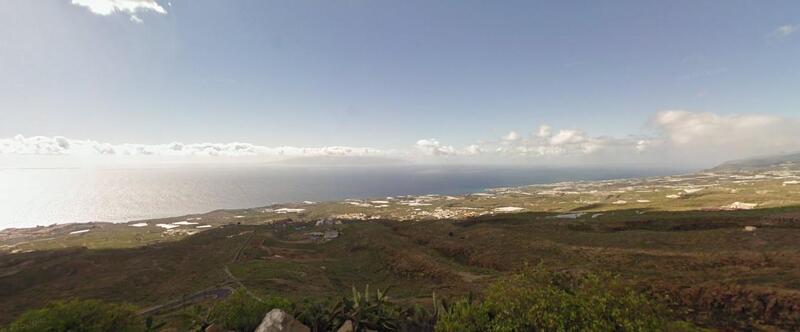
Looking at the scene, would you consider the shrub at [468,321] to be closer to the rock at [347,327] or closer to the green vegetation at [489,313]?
the green vegetation at [489,313]

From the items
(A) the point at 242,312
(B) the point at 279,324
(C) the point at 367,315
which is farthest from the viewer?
(A) the point at 242,312

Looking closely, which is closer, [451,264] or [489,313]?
[489,313]

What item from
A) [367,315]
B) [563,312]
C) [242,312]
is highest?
[563,312]

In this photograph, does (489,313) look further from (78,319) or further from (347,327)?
(78,319)

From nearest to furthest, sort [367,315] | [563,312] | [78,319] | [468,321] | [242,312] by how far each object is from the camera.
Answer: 1. [563,312]
2. [468,321]
3. [78,319]
4. [367,315]
5. [242,312]

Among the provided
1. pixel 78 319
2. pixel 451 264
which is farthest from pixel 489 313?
pixel 451 264

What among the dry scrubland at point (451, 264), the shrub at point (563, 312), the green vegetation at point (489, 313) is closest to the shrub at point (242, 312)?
the green vegetation at point (489, 313)

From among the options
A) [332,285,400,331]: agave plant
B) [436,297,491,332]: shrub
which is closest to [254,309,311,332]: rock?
[332,285,400,331]: agave plant

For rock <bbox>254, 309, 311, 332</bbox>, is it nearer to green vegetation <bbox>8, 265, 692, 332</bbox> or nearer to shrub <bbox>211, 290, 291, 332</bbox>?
green vegetation <bbox>8, 265, 692, 332</bbox>

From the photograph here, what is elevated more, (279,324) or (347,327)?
(279,324)
